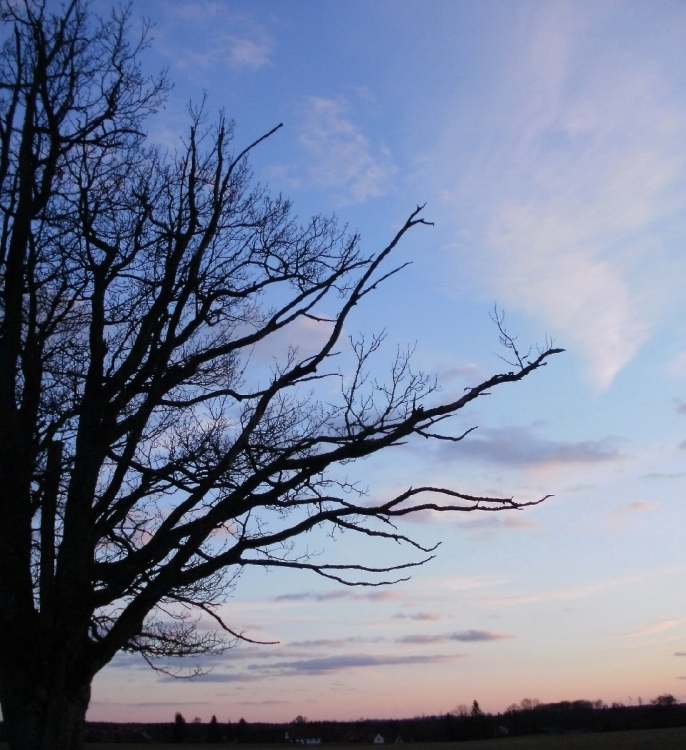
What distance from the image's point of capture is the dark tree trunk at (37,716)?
22.8ft

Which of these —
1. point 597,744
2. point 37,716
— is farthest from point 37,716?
point 597,744

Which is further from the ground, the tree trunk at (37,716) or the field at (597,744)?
the field at (597,744)

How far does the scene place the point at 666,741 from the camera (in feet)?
181

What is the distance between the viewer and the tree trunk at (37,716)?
22.8 ft

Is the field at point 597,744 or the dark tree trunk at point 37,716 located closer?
the dark tree trunk at point 37,716

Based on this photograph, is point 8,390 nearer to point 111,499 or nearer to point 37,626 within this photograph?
point 111,499

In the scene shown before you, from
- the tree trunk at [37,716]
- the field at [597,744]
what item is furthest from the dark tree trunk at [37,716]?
the field at [597,744]

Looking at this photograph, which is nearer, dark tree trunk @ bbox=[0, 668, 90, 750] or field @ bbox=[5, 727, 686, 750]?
dark tree trunk @ bbox=[0, 668, 90, 750]

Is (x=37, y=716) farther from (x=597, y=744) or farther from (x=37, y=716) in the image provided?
(x=597, y=744)

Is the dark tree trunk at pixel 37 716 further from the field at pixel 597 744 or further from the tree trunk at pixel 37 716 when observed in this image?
the field at pixel 597 744

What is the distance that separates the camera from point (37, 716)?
6.98 m

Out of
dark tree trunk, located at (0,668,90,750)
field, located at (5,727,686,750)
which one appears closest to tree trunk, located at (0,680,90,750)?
dark tree trunk, located at (0,668,90,750)

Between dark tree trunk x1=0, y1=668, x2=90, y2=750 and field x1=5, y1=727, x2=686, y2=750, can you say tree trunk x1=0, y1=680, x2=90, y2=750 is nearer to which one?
dark tree trunk x1=0, y1=668, x2=90, y2=750

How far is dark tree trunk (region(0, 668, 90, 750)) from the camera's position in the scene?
6.95m
